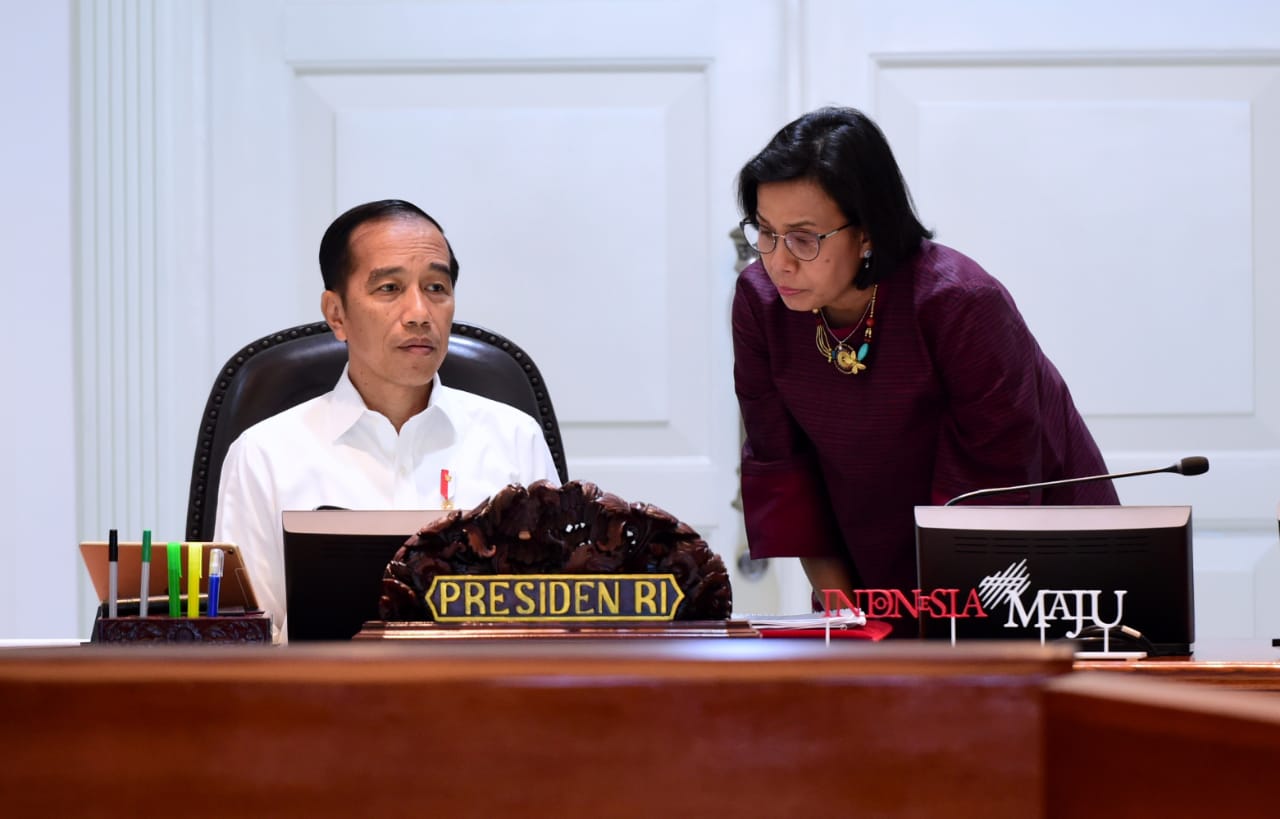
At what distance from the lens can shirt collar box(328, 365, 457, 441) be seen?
7.09ft

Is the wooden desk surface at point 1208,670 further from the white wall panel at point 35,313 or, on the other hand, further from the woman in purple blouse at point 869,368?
the white wall panel at point 35,313

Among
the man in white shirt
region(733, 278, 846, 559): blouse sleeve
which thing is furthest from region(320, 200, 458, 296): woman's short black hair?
region(733, 278, 846, 559): blouse sleeve

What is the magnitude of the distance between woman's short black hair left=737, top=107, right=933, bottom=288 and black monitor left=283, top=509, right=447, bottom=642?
2.85 feet

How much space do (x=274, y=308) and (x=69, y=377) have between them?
1.47 feet

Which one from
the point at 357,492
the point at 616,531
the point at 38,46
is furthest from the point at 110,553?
the point at 38,46

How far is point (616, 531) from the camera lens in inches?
42.7

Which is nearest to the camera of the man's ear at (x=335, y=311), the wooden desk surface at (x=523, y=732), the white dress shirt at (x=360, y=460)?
the wooden desk surface at (x=523, y=732)

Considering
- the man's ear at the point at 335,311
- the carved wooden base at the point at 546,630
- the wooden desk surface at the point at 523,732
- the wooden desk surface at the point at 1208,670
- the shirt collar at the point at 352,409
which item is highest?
the man's ear at the point at 335,311

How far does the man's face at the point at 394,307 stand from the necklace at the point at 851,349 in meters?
0.59

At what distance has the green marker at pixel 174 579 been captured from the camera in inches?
53.5

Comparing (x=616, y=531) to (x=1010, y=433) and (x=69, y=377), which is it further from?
(x=69, y=377)

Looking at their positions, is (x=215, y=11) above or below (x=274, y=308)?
above

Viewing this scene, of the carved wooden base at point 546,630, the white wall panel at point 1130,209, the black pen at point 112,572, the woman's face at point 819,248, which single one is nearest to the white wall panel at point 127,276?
the white wall panel at point 1130,209

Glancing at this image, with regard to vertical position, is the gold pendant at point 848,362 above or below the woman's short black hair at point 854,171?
below
